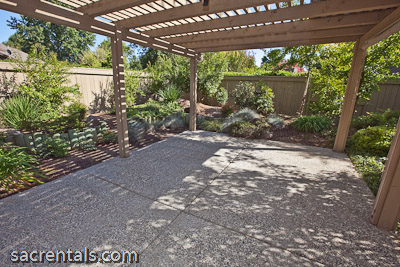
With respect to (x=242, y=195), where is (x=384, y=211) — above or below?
above

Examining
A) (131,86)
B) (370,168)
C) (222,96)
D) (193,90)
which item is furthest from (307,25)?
(131,86)

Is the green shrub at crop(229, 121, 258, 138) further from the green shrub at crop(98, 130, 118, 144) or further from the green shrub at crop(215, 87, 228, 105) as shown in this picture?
the green shrub at crop(98, 130, 118, 144)

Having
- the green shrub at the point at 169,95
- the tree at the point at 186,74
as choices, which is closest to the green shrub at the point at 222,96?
the tree at the point at 186,74

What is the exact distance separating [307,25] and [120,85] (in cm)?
339

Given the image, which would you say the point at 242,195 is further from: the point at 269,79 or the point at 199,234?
the point at 269,79

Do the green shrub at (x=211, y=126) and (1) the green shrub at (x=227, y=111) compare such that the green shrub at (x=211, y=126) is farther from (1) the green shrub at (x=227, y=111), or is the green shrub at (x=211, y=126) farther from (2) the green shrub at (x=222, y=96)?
(2) the green shrub at (x=222, y=96)

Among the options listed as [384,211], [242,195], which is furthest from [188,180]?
[384,211]

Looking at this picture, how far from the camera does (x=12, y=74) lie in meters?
4.24

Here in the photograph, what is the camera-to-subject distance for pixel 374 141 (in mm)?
3881

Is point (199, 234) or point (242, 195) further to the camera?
point (242, 195)

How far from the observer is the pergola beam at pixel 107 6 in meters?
2.20

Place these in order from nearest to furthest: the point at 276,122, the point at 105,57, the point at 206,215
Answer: the point at 206,215 < the point at 276,122 < the point at 105,57

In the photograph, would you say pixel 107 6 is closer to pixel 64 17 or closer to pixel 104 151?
pixel 64 17

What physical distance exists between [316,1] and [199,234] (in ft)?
10.4
